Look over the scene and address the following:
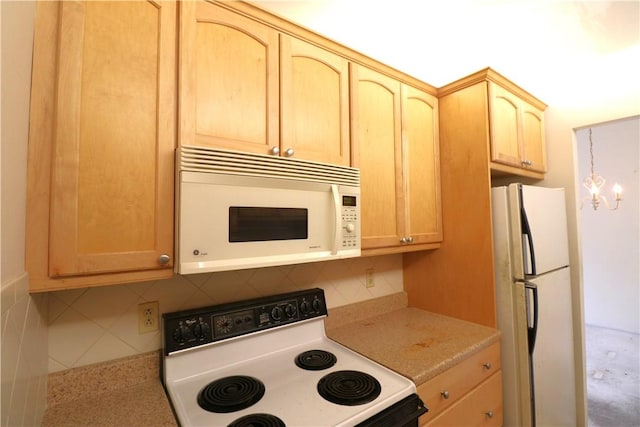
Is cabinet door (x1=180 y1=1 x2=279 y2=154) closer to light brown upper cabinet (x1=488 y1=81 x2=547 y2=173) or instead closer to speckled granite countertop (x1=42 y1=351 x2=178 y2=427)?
speckled granite countertop (x1=42 y1=351 x2=178 y2=427)

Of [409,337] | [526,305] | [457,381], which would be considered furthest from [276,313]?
[526,305]

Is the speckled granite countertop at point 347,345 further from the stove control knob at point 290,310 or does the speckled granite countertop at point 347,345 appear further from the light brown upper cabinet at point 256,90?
the light brown upper cabinet at point 256,90

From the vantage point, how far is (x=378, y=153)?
157 centimetres

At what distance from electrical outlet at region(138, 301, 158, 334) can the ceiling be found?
1406 mm

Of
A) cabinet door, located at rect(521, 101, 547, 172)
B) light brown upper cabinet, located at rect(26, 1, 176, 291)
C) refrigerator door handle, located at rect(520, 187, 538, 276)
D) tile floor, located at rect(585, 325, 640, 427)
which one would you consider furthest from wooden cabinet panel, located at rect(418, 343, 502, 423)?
tile floor, located at rect(585, 325, 640, 427)

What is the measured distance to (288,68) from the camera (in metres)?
1.24

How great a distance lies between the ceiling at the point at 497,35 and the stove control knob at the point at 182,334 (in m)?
1.44

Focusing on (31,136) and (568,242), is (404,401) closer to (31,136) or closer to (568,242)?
(31,136)

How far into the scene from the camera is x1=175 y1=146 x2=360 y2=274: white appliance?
979 mm

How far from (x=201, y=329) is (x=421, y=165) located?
146 cm

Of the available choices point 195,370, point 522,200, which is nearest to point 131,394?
point 195,370

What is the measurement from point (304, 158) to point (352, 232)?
0.40m

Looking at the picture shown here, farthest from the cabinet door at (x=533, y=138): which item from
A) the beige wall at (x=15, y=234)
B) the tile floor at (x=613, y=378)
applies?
the beige wall at (x=15, y=234)

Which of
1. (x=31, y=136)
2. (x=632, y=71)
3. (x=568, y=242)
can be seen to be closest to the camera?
(x=31, y=136)
